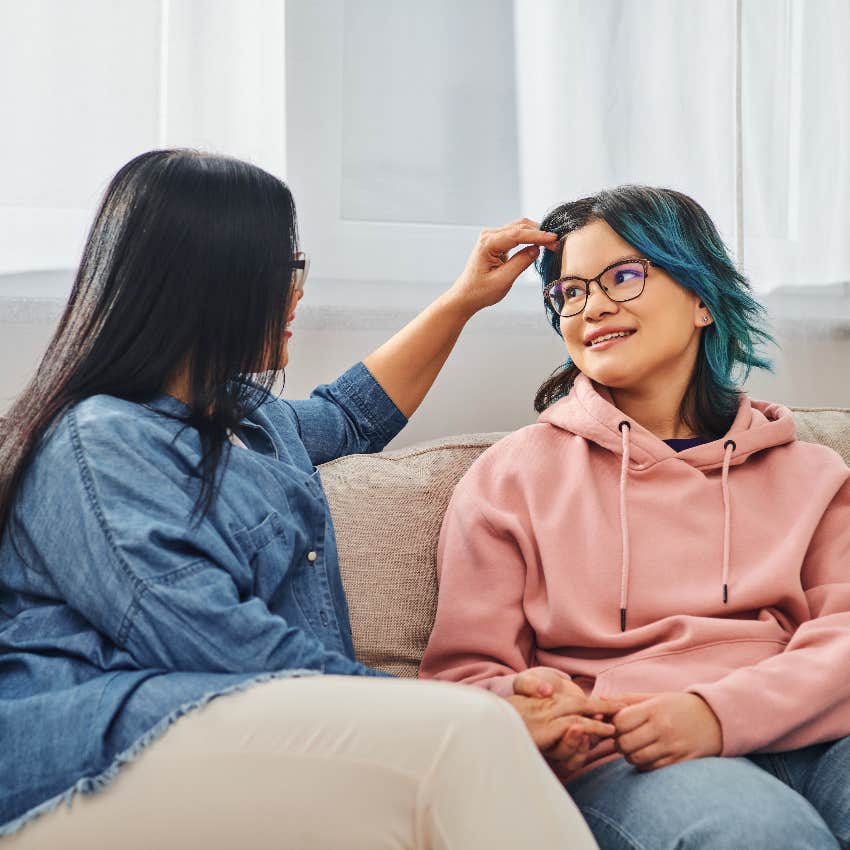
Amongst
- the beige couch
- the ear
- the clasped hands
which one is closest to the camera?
the clasped hands

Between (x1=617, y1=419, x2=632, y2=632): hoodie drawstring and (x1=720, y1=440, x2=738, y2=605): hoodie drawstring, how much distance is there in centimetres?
11

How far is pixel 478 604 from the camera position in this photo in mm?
1206

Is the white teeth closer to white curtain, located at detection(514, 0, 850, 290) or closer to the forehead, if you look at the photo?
the forehead

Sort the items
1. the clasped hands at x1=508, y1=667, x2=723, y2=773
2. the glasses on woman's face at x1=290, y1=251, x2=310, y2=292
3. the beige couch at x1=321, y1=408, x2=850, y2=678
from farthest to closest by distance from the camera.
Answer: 1. the beige couch at x1=321, y1=408, x2=850, y2=678
2. the glasses on woman's face at x1=290, y1=251, x2=310, y2=292
3. the clasped hands at x1=508, y1=667, x2=723, y2=773

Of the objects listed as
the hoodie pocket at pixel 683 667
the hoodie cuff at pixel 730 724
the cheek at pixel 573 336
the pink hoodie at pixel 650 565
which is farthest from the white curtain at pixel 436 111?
the hoodie cuff at pixel 730 724

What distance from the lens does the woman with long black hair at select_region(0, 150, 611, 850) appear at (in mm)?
789

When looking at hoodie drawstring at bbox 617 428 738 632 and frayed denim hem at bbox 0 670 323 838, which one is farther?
hoodie drawstring at bbox 617 428 738 632

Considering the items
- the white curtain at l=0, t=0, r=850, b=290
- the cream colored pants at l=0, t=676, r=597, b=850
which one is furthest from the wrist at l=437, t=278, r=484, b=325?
the cream colored pants at l=0, t=676, r=597, b=850

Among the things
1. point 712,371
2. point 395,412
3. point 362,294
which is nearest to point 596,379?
point 712,371

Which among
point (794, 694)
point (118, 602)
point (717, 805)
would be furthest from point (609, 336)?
point (118, 602)

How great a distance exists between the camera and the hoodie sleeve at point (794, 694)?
1.05 metres

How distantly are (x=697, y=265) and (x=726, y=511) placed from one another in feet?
1.08

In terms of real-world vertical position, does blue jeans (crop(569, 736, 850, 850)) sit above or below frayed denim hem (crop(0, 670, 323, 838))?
below

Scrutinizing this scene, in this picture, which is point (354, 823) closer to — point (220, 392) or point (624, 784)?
point (624, 784)
